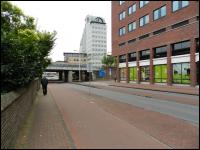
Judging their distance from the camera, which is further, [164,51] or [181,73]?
[164,51]

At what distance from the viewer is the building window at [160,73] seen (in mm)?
42031

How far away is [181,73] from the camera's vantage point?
124 ft

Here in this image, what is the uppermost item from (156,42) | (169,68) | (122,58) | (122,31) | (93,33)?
(122,31)

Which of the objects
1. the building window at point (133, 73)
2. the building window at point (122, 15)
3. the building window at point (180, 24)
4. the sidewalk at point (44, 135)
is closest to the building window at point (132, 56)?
the building window at point (133, 73)

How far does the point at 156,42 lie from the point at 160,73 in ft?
15.4

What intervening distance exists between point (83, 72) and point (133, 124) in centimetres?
8617

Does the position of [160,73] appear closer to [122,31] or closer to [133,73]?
[133,73]

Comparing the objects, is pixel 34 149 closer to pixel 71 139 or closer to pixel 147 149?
pixel 71 139

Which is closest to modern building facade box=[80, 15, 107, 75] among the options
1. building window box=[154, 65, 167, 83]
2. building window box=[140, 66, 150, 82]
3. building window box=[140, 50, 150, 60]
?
building window box=[140, 50, 150, 60]

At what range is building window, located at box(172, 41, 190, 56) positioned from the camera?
36159 millimetres

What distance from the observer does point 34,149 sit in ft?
20.8

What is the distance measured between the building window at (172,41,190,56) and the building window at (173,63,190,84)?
1.51 metres

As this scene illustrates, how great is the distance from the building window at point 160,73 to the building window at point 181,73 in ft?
8.45

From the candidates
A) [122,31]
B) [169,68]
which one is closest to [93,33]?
[122,31]
